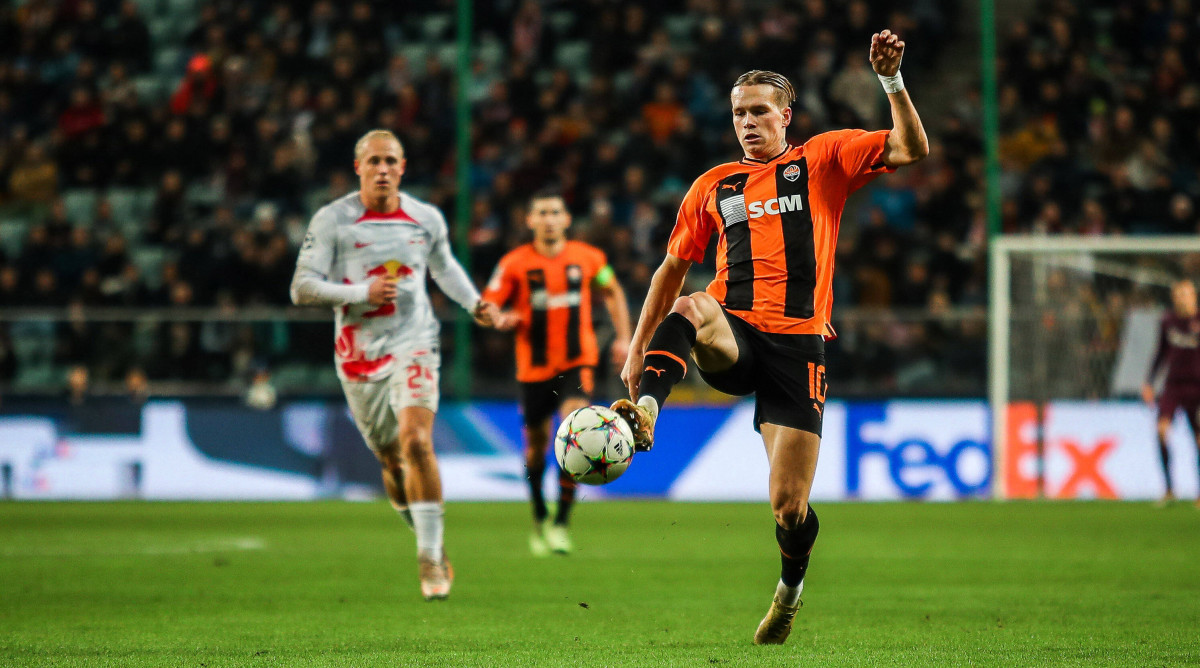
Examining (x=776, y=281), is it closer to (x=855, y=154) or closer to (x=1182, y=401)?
(x=855, y=154)

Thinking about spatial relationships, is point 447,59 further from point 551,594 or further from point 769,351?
point 769,351

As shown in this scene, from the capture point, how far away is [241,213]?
56.2ft

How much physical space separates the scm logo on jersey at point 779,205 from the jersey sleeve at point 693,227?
0.21 meters

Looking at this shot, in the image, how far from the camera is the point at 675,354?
481 centimetres

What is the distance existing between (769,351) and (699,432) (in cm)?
923

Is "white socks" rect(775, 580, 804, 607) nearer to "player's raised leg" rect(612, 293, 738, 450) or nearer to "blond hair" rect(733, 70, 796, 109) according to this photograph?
"player's raised leg" rect(612, 293, 738, 450)

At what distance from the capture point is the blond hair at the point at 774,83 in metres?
5.29

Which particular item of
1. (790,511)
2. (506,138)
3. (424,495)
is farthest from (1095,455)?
(790,511)

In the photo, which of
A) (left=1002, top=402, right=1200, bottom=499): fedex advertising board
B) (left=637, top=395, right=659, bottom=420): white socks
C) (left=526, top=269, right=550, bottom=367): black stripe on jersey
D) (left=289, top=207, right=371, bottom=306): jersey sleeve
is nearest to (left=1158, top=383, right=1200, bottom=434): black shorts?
(left=1002, top=402, right=1200, bottom=499): fedex advertising board

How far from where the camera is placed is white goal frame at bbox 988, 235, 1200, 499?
14219 millimetres

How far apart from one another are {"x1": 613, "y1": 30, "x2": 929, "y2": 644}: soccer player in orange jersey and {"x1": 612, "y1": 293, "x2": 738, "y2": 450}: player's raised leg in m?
0.01

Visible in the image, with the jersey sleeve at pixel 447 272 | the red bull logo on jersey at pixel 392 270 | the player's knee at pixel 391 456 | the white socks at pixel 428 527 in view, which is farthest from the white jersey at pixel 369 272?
the white socks at pixel 428 527

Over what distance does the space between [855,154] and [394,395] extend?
282 centimetres

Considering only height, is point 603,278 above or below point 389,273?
below
